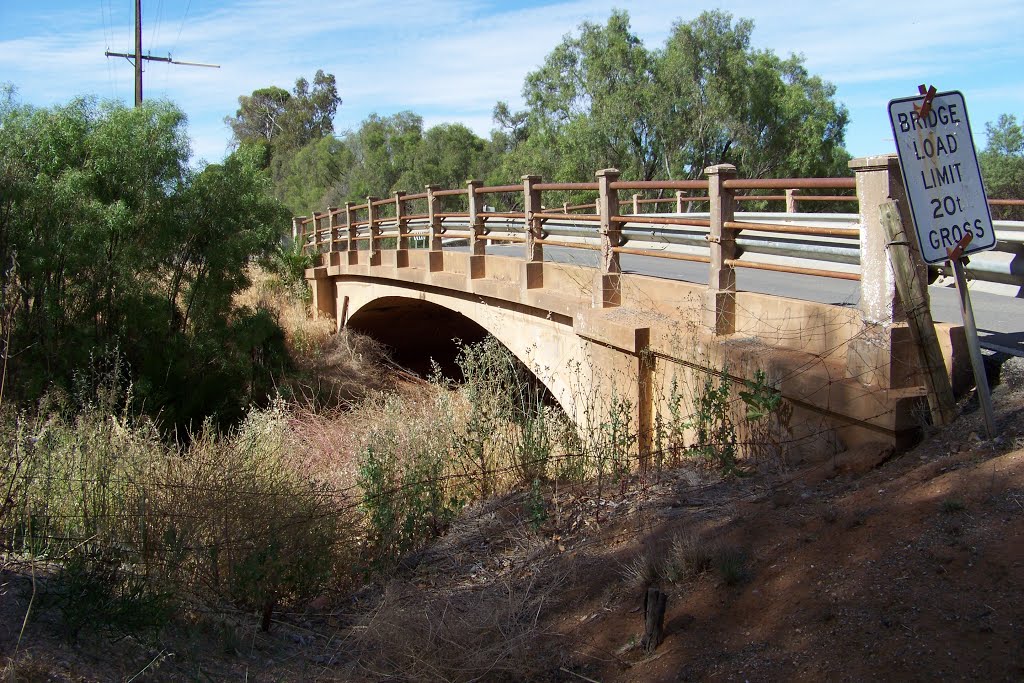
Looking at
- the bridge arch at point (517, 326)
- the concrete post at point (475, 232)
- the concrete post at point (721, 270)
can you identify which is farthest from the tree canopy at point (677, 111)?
the concrete post at point (721, 270)

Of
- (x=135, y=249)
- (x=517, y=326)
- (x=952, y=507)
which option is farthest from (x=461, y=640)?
(x=135, y=249)

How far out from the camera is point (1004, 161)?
39031mm

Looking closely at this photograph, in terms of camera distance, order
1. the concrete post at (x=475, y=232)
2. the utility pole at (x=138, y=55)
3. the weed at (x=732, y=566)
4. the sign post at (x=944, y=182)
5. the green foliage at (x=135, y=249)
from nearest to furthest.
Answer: the weed at (x=732, y=566) < the sign post at (x=944, y=182) < the concrete post at (x=475, y=232) < the green foliage at (x=135, y=249) < the utility pole at (x=138, y=55)

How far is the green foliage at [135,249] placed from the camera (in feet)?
47.6

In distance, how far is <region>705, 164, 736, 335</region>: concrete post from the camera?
21.7 ft

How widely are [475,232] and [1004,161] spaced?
117 feet

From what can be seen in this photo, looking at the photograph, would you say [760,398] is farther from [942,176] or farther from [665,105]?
[665,105]

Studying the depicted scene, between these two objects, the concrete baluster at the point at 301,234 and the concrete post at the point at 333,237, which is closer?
the concrete post at the point at 333,237

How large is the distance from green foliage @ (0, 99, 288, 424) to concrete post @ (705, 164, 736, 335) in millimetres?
10853

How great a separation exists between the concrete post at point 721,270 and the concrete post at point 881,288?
1332mm

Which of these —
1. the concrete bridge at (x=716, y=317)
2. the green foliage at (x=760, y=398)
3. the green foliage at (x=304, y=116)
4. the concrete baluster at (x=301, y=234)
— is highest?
the green foliage at (x=304, y=116)

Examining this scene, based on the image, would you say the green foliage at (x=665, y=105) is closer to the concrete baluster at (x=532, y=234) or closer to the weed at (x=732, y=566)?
the concrete baluster at (x=532, y=234)

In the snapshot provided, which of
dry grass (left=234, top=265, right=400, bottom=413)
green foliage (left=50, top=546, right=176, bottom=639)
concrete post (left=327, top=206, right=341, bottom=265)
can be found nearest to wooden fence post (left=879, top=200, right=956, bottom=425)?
green foliage (left=50, top=546, right=176, bottom=639)

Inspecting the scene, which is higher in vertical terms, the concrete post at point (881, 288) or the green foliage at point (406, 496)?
the concrete post at point (881, 288)
